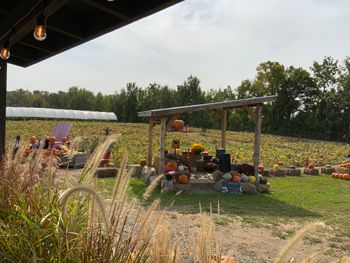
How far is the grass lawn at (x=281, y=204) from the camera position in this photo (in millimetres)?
5195

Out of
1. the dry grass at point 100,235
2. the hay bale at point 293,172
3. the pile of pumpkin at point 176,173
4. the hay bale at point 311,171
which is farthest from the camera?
the hay bale at point 311,171

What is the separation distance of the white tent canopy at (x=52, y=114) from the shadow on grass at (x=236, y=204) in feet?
94.3

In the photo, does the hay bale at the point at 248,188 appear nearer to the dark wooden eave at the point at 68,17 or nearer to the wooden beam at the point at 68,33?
the dark wooden eave at the point at 68,17

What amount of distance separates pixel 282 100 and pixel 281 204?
105 ft

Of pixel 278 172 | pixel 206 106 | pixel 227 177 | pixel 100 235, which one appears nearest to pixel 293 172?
pixel 278 172

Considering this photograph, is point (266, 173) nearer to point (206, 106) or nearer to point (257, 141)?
point (257, 141)

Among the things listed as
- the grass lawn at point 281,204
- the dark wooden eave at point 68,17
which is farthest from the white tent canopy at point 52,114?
the dark wooden eave at point 68,17

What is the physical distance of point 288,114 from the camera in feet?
121

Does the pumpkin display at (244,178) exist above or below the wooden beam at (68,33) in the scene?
below

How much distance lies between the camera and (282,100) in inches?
1446

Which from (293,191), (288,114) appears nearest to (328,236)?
(293,191)

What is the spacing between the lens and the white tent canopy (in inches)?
1284

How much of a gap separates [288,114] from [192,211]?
1318 inches

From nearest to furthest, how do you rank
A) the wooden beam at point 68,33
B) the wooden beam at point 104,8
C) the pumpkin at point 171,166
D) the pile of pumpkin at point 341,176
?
1. the wooden beam at point 104,8
2. the wooden beam at point 68,33
3. the pumpkin at point 171,166
4. the pile of pumpkin at point 341,176
